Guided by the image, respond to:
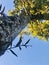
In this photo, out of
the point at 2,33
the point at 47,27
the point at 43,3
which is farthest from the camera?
the point at 47,27

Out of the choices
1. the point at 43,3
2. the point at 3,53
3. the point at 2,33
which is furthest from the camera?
the point at 43,3

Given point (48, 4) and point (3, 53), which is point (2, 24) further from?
point (48, 4)

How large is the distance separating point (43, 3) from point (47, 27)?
2.22 metres

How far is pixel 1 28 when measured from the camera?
8.16 metres

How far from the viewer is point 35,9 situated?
16.3 metres

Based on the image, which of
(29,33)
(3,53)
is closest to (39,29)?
(29,33)

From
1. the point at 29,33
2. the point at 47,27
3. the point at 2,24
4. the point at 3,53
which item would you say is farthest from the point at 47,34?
the point at 3,53

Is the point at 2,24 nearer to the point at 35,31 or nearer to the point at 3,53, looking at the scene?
the point at 3,53

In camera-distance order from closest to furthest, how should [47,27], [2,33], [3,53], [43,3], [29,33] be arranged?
[3,53], [2,33], [43,3], [47,27], [29,33]

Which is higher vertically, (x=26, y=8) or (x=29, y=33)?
(x=26, y=8)

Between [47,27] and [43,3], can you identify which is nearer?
[43,3]

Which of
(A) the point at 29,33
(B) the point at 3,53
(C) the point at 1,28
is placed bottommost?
(A) the point at 29,33

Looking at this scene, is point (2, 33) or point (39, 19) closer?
point (2, 33)

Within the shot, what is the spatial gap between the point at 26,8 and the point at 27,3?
48 centimetres
